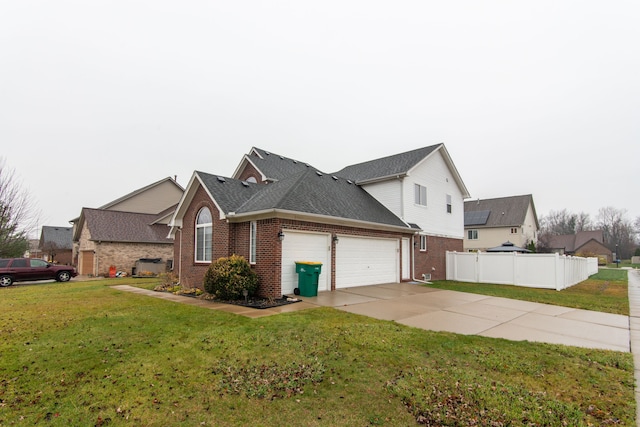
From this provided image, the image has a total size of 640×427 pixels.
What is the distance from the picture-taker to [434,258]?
20.2 meters

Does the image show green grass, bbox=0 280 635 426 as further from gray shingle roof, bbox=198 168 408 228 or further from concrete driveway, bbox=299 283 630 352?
gray shingle roof, bbox=198 168 408 228

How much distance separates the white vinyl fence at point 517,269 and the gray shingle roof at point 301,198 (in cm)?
578

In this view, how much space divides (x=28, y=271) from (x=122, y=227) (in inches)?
293

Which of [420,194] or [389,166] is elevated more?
[389,166]

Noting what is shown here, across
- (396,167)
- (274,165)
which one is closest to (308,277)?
(396,167)

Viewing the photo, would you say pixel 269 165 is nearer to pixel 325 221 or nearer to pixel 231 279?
pixel 325 221

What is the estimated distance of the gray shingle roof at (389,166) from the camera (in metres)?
18.8

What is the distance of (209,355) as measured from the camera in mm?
5586

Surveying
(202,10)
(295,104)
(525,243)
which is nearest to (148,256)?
(295,104)

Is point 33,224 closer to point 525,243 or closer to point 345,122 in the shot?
point 345,122

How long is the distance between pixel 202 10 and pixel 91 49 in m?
5.02

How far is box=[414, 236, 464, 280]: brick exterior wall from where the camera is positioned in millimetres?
18891

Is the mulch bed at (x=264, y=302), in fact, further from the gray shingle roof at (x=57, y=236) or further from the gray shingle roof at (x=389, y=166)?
the gray shingle roof at (x=57, y=236)

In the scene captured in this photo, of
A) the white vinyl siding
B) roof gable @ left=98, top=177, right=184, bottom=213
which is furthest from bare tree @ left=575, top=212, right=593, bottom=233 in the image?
roof gable @ left=98, top=177, right=184, bottom=213
